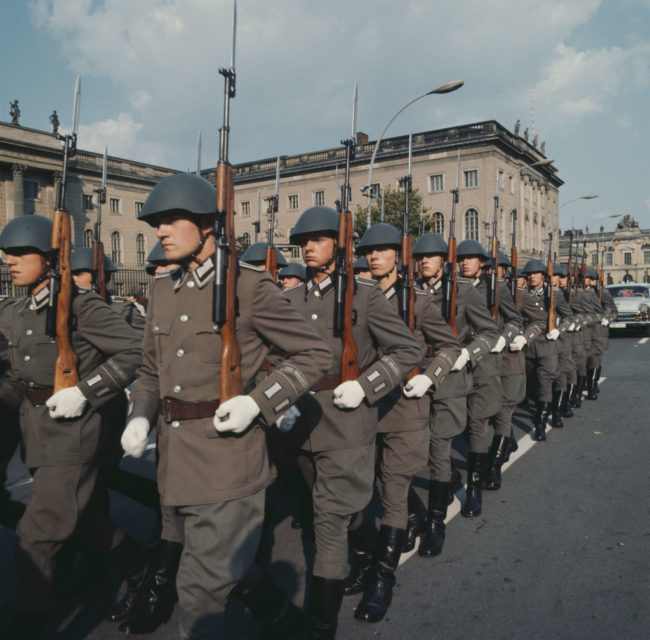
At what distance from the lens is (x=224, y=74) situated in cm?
247

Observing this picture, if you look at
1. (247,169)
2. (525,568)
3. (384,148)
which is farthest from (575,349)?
(247,169)

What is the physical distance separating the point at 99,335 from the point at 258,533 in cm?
153

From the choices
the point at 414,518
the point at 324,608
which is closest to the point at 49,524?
the point at 324,608

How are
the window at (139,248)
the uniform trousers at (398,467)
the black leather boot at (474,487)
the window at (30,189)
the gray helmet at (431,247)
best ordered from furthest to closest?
the window at (139,248), the window at (30,189), the gray helmet at (431,247), the black leather boot at (474,487), the uniform trousers at (398,467)

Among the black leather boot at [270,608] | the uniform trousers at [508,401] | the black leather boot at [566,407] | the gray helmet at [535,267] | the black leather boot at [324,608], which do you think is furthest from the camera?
the black leather boot at [566,407]

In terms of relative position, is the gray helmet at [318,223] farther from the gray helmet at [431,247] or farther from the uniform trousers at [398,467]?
the gray helmet at [431,247]

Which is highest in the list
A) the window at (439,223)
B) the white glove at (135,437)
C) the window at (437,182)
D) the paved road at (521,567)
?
the window at (437,182)

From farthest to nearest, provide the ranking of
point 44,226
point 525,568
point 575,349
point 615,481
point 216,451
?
point 575,349
point 615,481
point 525,568
point 44,226
point 216,451

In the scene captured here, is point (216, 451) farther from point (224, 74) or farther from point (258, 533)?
point (224, 74)

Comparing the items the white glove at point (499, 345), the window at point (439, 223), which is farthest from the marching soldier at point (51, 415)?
the window at point (439, 223)

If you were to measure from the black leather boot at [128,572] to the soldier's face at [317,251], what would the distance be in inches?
76.4

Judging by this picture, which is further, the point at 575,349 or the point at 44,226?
the point at 575,349

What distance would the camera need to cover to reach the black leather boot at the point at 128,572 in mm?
3271

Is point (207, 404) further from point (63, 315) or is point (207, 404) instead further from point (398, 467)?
point (398, 467)
